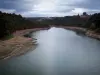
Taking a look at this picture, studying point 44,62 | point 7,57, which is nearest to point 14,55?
point 7,57

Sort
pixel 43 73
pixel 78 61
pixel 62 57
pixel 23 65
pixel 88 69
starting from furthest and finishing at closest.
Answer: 1. pixel 62 57
2. pixel 78 61
3. pixel 23 65
4. pixel 88 69
5. pixel 43 73

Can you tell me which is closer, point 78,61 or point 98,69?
point 98,69

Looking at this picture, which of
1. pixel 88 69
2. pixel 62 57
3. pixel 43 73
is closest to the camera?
pixel 43 73

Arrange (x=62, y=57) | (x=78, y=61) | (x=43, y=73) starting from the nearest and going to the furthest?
(x=43, y=73) < (x=78, y=61) < (x=62, y=57)

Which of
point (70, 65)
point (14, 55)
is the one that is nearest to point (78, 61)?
point (70, 65)

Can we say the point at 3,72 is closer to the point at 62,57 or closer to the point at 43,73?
the point at 43,73

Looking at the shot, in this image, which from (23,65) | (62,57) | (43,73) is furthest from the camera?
(62,57)

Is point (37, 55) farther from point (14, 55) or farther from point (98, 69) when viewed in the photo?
point (98, 69)

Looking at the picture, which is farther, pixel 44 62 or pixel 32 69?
pixel 44 62
